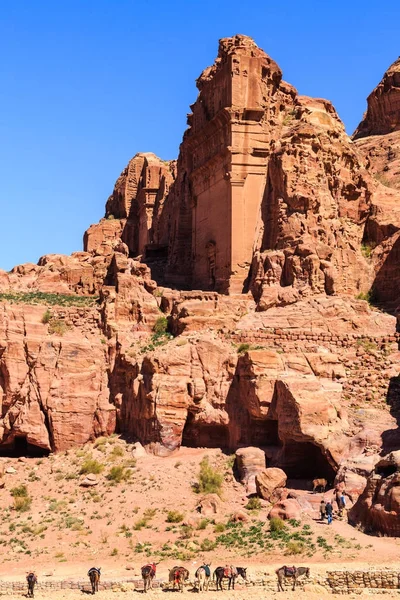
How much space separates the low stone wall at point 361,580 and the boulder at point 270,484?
563cm

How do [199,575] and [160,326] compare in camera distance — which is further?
[160,326]

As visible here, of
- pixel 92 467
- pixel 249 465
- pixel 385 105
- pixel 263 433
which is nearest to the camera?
pixel 249 465

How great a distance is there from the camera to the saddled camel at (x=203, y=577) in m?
20.4

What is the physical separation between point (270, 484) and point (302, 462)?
2.26 m

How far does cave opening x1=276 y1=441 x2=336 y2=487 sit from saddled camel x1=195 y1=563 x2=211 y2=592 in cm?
675

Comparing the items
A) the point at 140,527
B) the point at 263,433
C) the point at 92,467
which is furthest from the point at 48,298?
the point at 140,527

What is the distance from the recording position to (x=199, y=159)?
135 feet

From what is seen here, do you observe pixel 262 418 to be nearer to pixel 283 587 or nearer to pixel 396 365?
pixel 396 365

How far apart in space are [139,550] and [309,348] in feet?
34.2

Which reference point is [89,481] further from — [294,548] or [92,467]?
[294,548]

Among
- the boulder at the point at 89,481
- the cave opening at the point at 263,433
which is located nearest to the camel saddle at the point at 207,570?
the boulder at the point at 89,481

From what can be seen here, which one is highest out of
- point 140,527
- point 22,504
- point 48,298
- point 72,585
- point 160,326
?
point 48,298

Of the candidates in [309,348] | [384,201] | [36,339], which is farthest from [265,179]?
[36,339]

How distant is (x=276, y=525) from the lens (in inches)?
905
